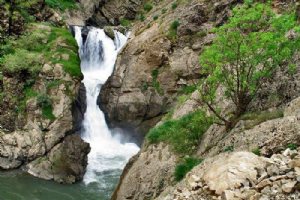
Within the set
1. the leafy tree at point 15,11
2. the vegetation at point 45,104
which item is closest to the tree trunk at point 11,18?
the leafy tree at point 15,11

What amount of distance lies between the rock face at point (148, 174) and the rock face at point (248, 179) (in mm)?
5852

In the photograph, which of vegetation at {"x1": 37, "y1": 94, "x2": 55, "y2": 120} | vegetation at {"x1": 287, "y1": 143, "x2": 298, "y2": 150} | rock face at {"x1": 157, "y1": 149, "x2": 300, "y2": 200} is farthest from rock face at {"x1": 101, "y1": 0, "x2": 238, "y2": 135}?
rock face at {"x1": 157, "y1": 149, "x2": 300, "y2": 200}

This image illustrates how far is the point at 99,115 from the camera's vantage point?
38.2 metres

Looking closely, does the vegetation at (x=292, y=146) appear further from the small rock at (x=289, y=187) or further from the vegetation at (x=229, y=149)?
the vegetation at (x=229, y=149)

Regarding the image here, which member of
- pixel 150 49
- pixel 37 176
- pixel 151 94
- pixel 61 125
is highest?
pixel 150 49

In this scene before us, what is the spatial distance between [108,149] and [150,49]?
10007 millimetres

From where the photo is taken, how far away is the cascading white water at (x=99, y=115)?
32.3 m

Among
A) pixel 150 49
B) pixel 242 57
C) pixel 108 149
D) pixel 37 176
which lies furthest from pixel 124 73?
pixel 242 57

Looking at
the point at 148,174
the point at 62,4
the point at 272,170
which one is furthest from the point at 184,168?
the point at 62,4

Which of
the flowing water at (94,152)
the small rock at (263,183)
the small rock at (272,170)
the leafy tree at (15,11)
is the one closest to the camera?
the small rock at (263,183)

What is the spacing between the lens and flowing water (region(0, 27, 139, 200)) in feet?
91.4

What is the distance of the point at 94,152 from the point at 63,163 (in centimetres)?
430

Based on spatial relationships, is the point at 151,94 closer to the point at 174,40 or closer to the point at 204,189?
the point at 174,40

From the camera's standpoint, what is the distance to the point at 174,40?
126ft
